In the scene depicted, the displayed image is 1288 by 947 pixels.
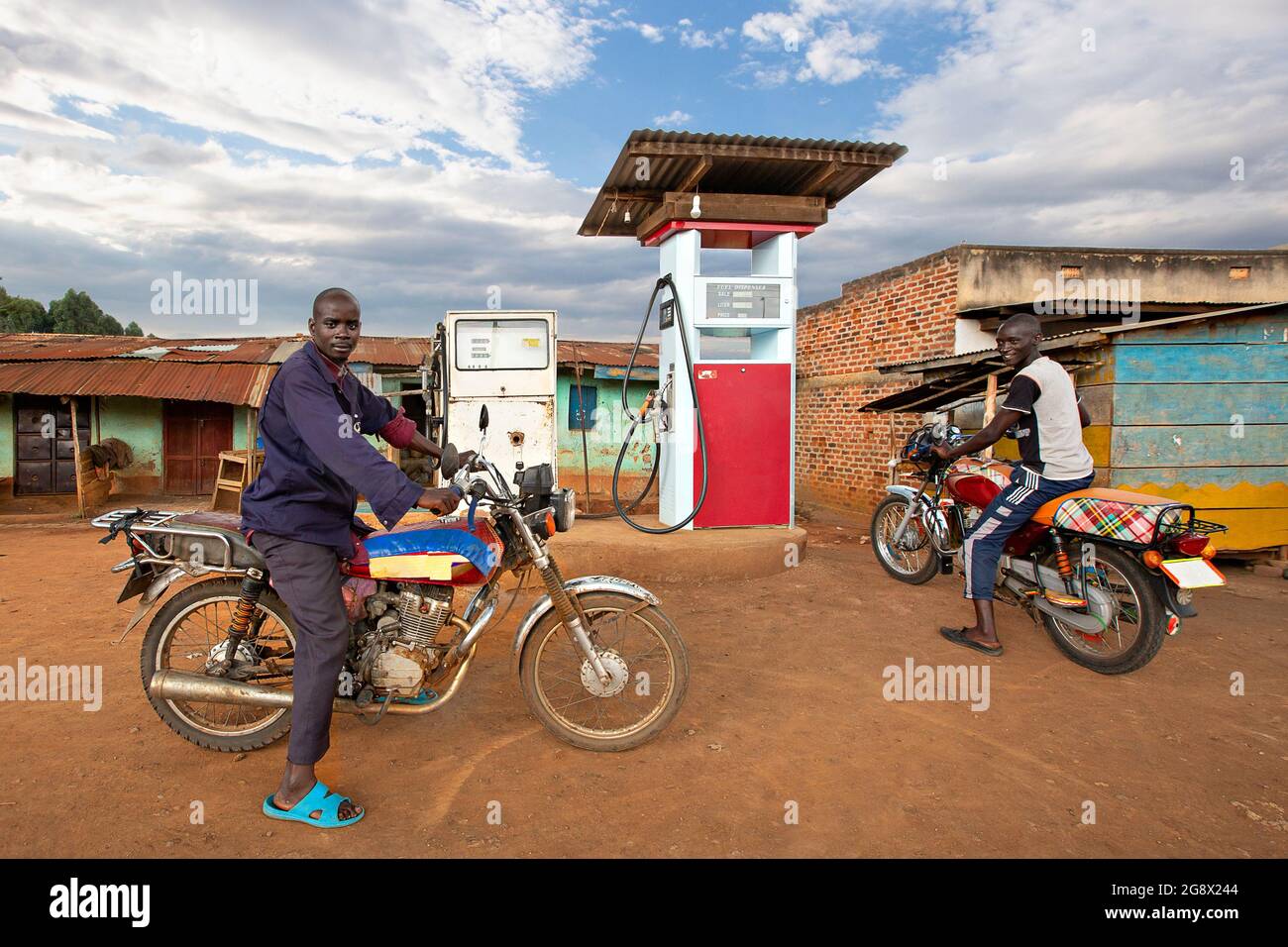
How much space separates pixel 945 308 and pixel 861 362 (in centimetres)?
186

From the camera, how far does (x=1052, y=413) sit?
4398 millimetres

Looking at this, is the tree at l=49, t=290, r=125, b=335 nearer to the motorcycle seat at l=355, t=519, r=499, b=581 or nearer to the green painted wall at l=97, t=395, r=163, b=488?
the green painted wall at l=97, t=395, r=163, b=488

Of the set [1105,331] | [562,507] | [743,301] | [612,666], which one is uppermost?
[743,301]

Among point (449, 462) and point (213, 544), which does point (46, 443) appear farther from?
point (449, 462)

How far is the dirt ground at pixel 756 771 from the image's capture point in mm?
2645

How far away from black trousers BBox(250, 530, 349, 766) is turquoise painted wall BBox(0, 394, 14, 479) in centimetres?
1458

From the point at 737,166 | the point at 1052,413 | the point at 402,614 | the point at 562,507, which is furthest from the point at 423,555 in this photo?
the point at 737,166

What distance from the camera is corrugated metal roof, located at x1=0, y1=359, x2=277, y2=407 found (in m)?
12.4

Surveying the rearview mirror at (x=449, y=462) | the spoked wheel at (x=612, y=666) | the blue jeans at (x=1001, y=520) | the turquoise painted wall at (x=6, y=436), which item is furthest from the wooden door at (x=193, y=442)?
the blue jeans at (x=1001, y=520)

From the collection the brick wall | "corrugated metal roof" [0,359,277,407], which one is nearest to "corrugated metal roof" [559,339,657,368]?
the brick wall

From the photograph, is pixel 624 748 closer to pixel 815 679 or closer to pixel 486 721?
pixel 486 721

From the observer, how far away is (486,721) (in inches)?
143

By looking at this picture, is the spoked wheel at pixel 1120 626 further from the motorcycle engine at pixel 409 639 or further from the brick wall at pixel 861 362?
the brick wall at pixel 861 362

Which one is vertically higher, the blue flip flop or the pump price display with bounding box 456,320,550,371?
the pump price display with bounding box 456,320,550,371
